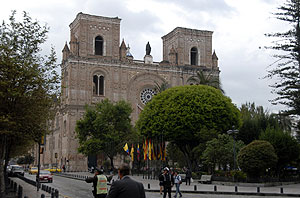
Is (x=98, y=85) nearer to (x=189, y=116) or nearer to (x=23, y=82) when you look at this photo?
(x=189, y=116)

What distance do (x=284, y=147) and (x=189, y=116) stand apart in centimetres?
1020

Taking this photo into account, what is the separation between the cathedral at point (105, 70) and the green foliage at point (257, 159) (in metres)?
36.2

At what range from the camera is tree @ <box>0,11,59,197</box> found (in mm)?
18469

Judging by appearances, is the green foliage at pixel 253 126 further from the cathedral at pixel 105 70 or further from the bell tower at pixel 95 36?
the bell tower at pixel 95 36

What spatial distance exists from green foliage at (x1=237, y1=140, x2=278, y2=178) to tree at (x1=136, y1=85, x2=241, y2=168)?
9556 millimetres

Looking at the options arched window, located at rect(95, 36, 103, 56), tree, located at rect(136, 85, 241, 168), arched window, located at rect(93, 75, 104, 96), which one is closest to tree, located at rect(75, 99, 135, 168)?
tree, located at rect(136, 85, 241, 168)

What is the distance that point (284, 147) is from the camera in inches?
1278

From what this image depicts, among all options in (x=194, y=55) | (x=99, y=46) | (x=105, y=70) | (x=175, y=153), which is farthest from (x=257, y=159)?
(x=194, y=55)

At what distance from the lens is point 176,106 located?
135 ft

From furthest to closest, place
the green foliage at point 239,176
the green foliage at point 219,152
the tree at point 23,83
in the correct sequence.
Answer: the green foliage at point 219,152 < the green foliage at point 239,176 < the tree at point 23,83

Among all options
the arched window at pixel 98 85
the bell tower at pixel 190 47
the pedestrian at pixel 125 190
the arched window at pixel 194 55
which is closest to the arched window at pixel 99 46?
the arched window at pixel 98 85

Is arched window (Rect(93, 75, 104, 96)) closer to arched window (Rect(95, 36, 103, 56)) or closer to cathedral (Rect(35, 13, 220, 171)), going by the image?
cathedral (Rect(35, 13, 220, 171))

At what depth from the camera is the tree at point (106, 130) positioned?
51.7 meters

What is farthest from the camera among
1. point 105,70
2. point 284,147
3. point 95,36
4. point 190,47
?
point 190,47
